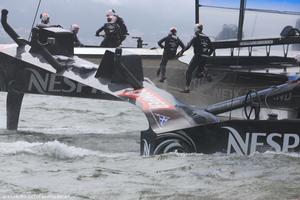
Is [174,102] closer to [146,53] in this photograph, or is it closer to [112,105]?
[146,53]

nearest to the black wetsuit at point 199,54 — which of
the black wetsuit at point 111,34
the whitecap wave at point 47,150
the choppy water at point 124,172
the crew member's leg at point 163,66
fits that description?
the crew member's leg at point 163,66

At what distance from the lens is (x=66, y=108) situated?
47.8 feet

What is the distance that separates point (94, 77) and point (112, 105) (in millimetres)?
6812

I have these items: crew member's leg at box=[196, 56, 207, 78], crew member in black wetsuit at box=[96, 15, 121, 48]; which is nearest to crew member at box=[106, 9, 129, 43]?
crew member in black wetsuit at box=[96, 15, 121, 48]

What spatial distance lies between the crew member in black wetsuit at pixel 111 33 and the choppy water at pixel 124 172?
707 cm

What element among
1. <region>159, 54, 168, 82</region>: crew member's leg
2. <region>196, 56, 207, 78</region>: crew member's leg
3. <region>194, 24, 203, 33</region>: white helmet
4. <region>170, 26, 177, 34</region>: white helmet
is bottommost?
<region>159, 54, 168, 82</region>: crew member's leg

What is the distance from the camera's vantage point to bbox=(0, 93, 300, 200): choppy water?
6402 mm

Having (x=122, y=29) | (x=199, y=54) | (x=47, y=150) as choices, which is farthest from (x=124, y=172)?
(x=122, y=29)

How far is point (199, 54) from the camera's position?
11109 mm

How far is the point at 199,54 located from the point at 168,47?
2.60m

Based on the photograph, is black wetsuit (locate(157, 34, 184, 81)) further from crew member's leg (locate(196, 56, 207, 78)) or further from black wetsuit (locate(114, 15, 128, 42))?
black wetsuit (locate(114, 15, 128, 42))

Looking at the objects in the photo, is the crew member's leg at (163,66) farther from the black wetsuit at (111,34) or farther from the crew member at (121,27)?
the crew member at (121,27)

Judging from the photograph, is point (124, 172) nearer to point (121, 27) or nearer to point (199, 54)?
point (199, 54)

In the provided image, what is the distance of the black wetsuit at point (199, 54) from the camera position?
36.1 feet
